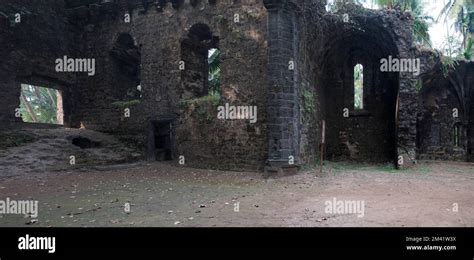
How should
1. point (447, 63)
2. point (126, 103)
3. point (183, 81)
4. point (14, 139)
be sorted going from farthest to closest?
point (447, 63) < point (126, 103) < point (183, 81) < point (14, 139)

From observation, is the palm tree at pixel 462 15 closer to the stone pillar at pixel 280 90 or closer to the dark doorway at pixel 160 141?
Answer: the stone pillar at pixel 280 90

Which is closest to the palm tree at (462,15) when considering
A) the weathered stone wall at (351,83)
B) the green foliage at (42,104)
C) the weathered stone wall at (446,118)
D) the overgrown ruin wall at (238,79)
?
the weathered stone wall at (446,118)

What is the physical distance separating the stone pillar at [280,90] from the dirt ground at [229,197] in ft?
2.68

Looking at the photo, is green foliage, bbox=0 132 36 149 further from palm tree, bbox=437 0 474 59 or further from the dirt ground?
palm tree, bbox=437 0 474 59

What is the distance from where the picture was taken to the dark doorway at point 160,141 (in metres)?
13.7

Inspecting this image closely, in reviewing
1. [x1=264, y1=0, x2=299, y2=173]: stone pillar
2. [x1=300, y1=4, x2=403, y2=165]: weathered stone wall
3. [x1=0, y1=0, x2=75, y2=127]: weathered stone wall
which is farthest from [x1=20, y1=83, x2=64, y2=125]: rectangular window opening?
[x1=264, y1=0, x2=299, y2=173]: stone pillar

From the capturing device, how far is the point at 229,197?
7574mm

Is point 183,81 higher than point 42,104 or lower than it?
lower

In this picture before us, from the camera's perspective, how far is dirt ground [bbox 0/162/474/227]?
5371 mm

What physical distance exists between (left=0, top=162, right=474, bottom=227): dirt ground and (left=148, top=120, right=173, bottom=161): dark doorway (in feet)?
5.50

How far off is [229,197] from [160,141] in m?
7.11

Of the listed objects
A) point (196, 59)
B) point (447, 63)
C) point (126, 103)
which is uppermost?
point (447, 63)

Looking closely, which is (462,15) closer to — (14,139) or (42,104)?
(14,139)

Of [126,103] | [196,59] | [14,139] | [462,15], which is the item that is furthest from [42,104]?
[462,15]
